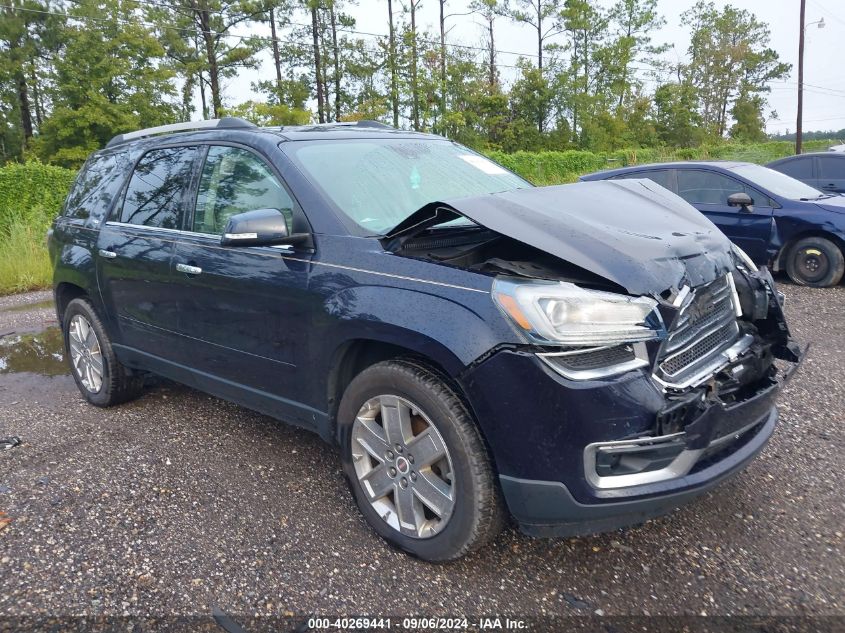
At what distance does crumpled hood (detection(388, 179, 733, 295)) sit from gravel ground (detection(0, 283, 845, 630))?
3.81 ft

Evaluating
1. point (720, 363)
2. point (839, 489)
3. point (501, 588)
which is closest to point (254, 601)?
point (501, 588)

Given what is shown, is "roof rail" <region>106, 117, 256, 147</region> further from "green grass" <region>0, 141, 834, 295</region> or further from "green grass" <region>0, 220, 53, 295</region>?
"green grass" <region>0, 141, 834, 295</region>

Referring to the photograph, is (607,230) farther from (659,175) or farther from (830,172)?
(830,172)

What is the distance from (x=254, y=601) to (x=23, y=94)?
44071 mm

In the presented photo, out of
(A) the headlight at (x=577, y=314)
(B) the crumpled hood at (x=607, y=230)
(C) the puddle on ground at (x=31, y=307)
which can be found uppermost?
(B) the crumpled hood at (x=607, y=230)

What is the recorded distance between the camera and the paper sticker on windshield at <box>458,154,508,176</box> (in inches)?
159

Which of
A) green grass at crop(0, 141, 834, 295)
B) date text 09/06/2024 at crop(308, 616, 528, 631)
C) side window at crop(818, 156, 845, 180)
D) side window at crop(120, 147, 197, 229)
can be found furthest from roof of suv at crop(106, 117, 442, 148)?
side window at crop(818, 156, 845, 180)

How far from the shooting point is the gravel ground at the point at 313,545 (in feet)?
8.14

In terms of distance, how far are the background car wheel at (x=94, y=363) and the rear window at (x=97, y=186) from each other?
0.68 m

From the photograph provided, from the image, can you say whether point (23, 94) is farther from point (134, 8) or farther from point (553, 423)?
point (553, 423)

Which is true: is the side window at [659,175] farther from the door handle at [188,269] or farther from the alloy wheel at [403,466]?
the alloy wheel at [403,466]

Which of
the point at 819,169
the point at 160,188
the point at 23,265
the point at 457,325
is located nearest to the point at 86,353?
the point at 160,188

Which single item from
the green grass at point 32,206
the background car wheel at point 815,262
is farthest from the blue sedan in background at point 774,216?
the green grass at point 32,206

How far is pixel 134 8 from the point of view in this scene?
112ft
